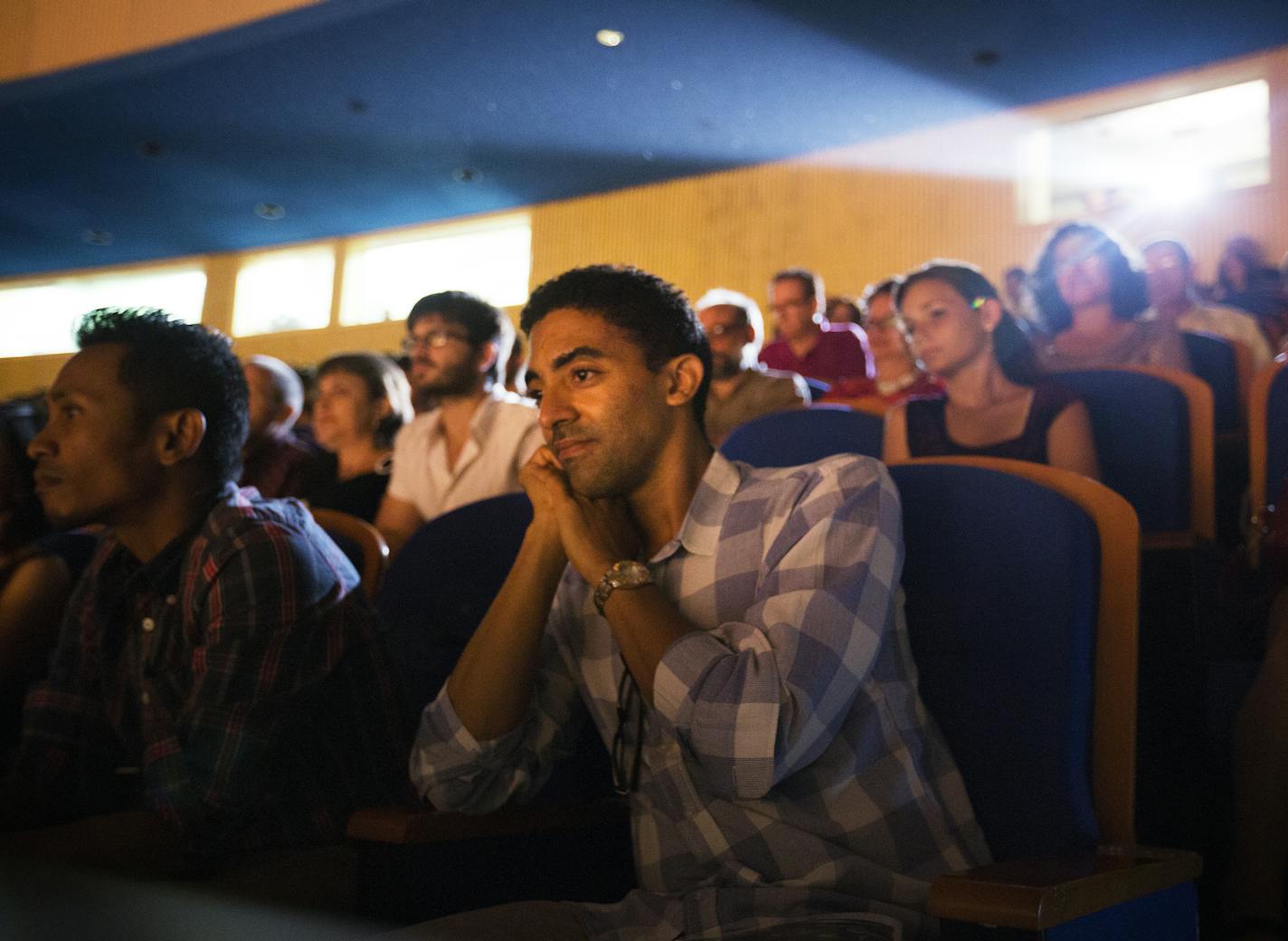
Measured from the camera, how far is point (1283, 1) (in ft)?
19.1

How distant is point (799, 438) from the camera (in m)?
1.81

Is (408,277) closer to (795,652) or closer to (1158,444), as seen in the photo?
(1158,444)

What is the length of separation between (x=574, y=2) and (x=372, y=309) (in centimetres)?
440

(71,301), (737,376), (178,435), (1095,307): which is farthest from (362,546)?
(1095,307)

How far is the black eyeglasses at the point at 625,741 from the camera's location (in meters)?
1.18

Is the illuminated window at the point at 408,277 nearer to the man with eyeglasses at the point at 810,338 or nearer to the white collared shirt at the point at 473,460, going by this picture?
the white collared shirt at the point at 473,460

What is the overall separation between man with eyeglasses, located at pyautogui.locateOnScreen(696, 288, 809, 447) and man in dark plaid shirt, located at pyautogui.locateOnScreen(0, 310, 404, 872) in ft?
5.95

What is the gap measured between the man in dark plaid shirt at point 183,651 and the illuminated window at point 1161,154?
623cm

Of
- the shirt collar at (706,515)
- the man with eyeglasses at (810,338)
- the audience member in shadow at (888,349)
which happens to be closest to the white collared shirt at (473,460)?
the audience member in shadow at (888,349)

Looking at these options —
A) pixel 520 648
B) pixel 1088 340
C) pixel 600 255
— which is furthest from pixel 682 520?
pixel 600 255

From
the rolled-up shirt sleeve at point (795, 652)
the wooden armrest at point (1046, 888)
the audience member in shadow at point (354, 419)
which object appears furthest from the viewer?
the audience member in shadow at point (354, 419)

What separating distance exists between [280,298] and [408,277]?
4.97 feet

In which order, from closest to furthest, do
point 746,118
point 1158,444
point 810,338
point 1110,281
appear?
1. point 1158,444
2. point 1110,281
3. point 810,338
4. point 746,118

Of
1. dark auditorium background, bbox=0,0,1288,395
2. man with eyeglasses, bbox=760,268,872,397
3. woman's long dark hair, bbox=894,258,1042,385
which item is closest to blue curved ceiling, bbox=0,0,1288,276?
dark auditorium background, bbox=0,0,1288,395
